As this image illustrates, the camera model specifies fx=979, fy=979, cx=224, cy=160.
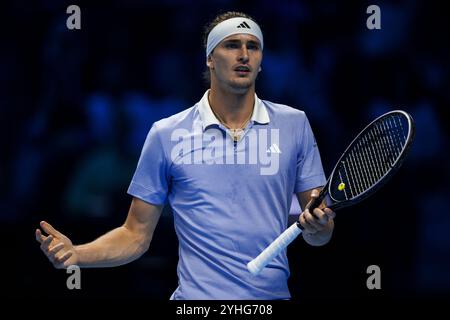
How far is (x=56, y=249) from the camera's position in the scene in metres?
3.58

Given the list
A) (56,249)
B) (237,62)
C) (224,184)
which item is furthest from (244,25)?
(56,249)

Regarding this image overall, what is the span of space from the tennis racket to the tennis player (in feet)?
0.41

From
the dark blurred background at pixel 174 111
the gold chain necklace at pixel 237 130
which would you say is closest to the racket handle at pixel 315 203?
the gold chain necklace at pixel 237 130

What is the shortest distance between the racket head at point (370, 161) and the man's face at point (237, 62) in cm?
49

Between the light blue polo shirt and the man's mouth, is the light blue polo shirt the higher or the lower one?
the lower one

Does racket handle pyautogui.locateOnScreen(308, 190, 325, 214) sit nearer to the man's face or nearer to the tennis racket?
the tennis racket

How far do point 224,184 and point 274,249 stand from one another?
0.35 m

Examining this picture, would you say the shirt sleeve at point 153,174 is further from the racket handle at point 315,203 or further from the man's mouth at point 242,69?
the racket handle at point 315,203

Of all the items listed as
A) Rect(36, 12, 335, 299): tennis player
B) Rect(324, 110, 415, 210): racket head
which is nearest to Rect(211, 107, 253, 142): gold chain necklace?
Rect(36, 12, 335, 299): tennis player

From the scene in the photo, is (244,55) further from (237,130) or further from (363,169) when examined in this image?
(363,169)

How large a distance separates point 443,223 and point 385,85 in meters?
0.79

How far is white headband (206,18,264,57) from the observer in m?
3.87

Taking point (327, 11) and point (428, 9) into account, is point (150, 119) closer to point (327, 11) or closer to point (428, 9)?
point (327, 11)

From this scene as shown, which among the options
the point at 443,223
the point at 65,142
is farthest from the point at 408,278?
the point at 65,142
